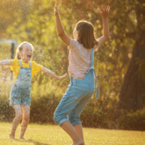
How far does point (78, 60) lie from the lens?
118 inches

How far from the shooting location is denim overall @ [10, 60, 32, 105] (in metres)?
4.00

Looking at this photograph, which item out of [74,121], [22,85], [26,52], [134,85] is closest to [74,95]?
[74,121]

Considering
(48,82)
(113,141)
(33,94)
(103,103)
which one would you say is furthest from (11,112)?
(113,141)

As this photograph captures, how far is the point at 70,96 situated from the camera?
2.90 metres

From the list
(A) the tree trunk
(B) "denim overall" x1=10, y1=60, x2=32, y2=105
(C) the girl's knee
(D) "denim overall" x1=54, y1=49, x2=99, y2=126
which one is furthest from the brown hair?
(A) the tree trunk

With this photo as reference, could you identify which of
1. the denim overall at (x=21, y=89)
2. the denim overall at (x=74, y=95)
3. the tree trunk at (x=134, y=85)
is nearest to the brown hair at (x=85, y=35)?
the denim overall at (x=74, y=95)

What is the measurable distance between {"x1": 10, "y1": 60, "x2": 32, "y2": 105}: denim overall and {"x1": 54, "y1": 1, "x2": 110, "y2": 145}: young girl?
1.10 meters

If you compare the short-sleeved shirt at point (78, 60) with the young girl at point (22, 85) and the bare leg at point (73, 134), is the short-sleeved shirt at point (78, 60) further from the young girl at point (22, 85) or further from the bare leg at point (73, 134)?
the young girl at point (22, 85)

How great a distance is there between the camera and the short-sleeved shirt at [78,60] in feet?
9.72

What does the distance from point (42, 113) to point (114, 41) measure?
2603 mm

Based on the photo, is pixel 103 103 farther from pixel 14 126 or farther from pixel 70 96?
pixel 70 96

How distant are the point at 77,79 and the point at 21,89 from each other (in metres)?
1.33

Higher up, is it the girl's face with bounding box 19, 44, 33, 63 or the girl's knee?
the girl's face with bounding box 19, 44, 33, 63

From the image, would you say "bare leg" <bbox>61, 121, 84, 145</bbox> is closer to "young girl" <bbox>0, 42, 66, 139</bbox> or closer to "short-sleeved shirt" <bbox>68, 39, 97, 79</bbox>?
"short-sleeved shirt" <bbox>68, 39, 97, 79</bbox>
